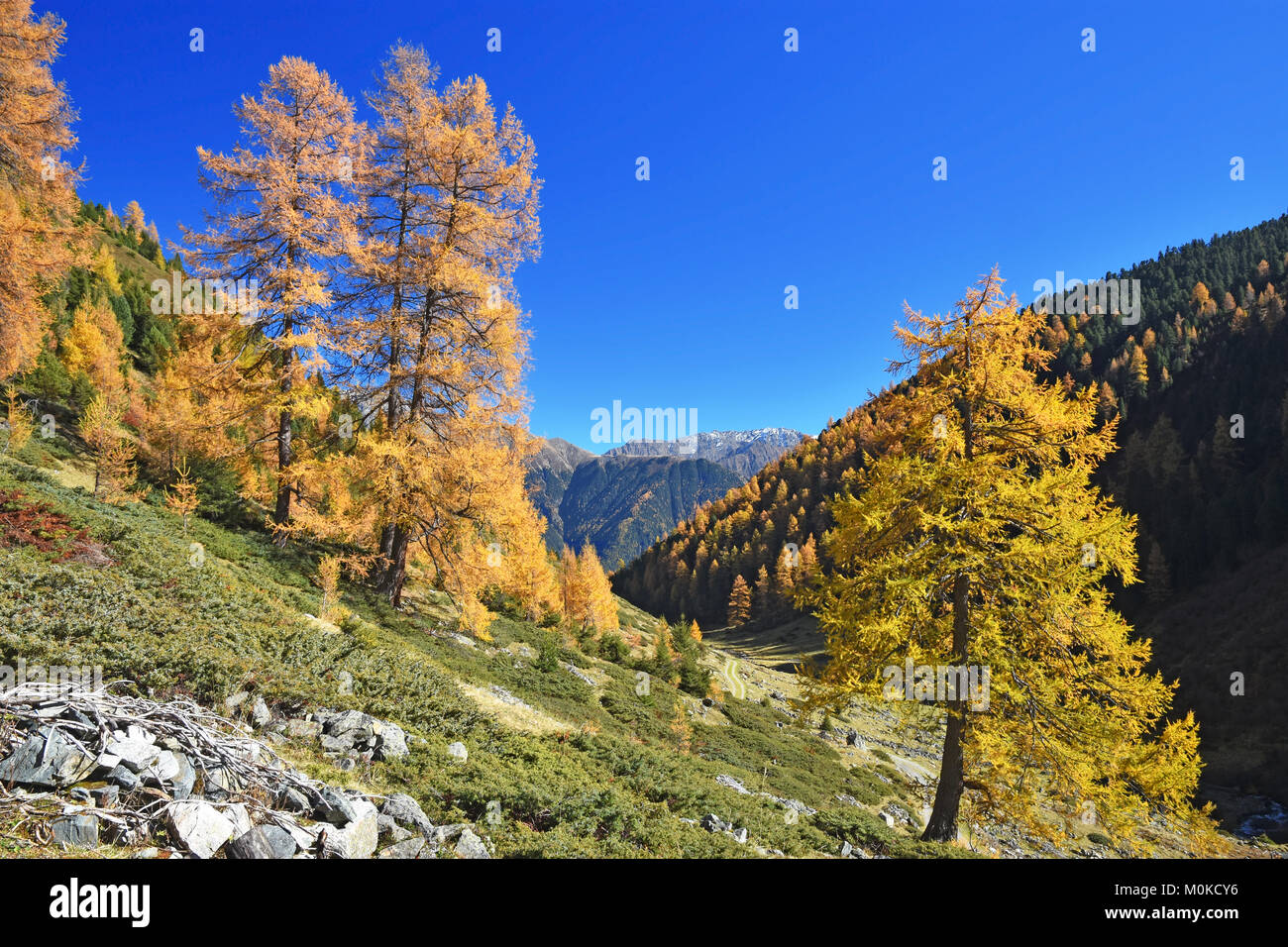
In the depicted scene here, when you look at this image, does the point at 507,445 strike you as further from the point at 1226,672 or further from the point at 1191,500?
the point at 1191,500

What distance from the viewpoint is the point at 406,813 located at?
5.46 metres

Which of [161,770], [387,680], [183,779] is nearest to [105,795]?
[161,770]

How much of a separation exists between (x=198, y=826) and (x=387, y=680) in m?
5.73

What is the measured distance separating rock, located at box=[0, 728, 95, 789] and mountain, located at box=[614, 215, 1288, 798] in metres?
11.4

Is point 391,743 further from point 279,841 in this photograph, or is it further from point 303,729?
point 279,841

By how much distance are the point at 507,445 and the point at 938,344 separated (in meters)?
12.2

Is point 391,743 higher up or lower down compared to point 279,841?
lower down

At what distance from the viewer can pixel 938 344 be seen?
32.2 feet

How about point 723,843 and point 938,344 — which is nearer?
point 723,843

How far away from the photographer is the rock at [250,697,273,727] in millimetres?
6836

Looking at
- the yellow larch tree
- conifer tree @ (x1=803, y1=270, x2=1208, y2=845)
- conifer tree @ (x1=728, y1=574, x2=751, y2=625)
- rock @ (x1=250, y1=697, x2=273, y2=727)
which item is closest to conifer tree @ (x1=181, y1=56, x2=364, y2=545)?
the yellow larch tree

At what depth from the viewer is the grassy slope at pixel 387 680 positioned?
6.49 meters
